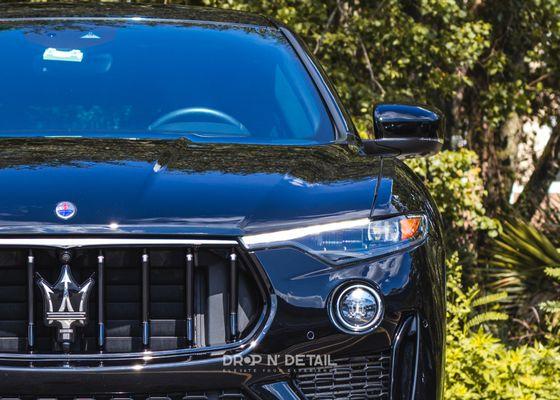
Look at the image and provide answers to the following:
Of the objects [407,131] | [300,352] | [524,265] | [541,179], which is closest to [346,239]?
[300,352]

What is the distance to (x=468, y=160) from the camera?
371 inches

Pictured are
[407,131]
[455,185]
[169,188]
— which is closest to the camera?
[169,188]

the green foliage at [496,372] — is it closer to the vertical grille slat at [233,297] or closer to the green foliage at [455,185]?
the vertical grille slat at [233,297]

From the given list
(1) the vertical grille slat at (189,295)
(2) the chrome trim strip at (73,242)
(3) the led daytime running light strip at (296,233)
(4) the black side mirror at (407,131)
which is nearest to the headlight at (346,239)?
(3) the led daytime running light strip at (296,233)

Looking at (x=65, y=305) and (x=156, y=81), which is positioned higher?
(x=156, y=81)

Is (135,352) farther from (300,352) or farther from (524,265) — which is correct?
(524,265)

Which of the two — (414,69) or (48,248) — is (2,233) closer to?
(48,248)

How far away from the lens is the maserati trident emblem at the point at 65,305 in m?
2.61

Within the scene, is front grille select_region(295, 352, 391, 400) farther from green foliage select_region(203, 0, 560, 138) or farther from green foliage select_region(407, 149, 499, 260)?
green foliage select_region(407, 149, 499, 260)

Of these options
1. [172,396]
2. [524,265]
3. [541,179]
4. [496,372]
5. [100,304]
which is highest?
[100,304]

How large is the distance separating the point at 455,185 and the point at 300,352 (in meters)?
6.83

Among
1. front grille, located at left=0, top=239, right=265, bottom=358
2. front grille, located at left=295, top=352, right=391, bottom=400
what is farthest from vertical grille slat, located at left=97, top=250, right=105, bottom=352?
front grille, located at left=295, top=352, right=391, bottom=400

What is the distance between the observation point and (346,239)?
2.79 metres

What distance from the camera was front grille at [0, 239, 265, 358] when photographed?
2648mm
